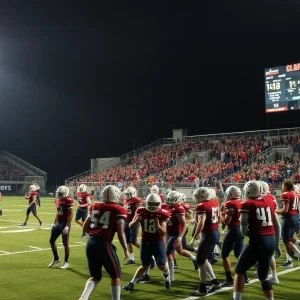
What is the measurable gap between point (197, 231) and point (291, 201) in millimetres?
3230

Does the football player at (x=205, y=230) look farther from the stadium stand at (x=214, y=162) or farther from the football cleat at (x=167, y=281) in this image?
the stadium stand at (x=214, y=162)

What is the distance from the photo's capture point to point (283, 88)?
30109 mm

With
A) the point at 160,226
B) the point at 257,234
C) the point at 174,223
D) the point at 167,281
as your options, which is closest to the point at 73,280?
the point at 167,281

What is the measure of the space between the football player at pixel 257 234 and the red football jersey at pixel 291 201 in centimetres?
366

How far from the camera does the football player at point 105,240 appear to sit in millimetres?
5727

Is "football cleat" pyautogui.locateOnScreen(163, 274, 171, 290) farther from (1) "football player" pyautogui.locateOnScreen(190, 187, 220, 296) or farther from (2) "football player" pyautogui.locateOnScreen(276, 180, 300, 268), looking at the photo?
(2) "football player" pyautogui.locateOnScreen(276, 180, 300, 268)

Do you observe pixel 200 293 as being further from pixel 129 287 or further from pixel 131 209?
pixel 131 209

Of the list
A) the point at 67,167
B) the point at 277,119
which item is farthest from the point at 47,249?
the point at 67,167

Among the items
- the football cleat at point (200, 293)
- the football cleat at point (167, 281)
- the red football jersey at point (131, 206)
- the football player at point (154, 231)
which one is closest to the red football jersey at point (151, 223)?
the football player at point (154, 231)

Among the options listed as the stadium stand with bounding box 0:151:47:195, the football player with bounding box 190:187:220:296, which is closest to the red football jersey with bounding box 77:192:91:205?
the football player with bounding box 190:187:220:296

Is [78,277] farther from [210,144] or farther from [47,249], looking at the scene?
[210,144]

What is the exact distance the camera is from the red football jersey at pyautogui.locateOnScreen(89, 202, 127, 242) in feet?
19.2

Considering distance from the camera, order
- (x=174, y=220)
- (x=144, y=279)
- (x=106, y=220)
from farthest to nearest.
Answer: (x=144, y=279)
(x=174, y=220)
(x=106, y=220)

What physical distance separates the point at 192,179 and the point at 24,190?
78.2 feet
